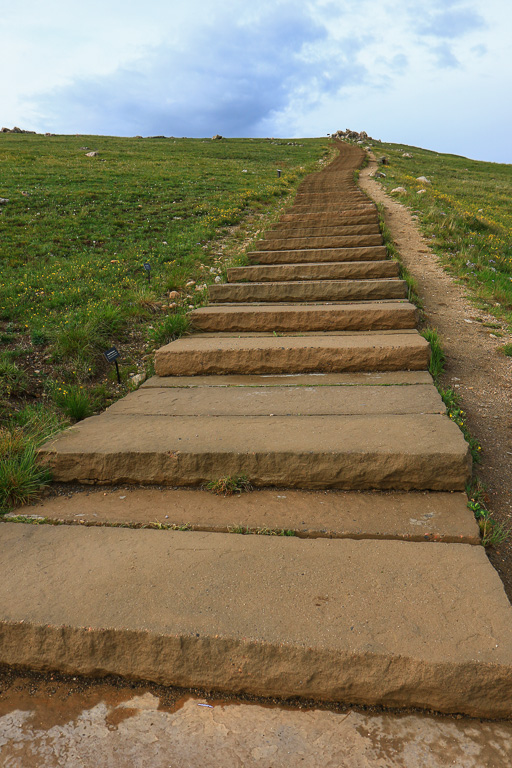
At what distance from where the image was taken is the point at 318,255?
20.3 ft

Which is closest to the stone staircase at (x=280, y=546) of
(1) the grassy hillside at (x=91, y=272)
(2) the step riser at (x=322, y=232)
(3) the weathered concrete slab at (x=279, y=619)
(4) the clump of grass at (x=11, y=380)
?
(3) the weathered concrete slab at (x=279, y=619)

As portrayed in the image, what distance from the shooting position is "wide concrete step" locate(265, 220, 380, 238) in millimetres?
7066

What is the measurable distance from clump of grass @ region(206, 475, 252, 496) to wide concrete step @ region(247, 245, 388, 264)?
446 centimetres

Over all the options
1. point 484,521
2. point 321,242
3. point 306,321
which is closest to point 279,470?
point 484,521

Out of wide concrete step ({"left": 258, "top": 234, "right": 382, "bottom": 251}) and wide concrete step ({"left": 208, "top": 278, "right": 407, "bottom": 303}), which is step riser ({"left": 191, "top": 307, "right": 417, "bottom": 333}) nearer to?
wide concrete step ({"left": 208, "top": 278, "right": 407, "bottom": 303})

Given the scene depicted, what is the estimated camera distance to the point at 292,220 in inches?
320

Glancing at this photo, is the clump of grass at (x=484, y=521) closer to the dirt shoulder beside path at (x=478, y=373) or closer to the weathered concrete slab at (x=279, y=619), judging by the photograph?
the dirt shoulder beside path at (x=478, y=373)

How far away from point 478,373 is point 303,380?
1.54 meters

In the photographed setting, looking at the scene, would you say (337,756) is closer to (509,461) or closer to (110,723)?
(110,723)

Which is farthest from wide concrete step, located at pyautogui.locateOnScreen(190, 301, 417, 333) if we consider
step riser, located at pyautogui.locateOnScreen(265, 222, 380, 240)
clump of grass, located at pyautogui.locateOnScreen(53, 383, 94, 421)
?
step riser, located at pyautogui.locateOnScreen(265, 222, 380, 240)

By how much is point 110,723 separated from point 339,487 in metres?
1.43

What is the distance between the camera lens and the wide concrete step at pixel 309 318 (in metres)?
4.14

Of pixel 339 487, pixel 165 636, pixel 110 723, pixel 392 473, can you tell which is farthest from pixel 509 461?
pixel 110 723

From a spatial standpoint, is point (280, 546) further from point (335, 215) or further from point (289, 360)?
point (335, 215)
